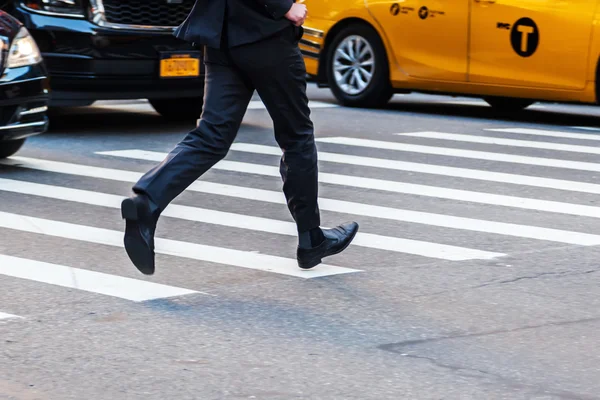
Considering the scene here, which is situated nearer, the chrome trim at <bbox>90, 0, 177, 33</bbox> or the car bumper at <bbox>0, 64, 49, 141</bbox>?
the car bumper at <bbox>0, 64, 49, 141</bbox>

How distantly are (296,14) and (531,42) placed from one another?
6423mm

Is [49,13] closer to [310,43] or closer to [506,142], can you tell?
[310,43]

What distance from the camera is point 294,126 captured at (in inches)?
219

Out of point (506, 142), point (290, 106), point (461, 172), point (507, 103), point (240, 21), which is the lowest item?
point (507, 103)

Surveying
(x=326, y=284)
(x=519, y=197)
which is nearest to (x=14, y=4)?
(x=519, y=197)

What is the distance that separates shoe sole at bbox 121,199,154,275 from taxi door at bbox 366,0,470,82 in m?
6.97

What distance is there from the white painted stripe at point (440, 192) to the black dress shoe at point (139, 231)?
9.38ft

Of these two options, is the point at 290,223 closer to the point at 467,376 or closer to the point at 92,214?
the point at 92,214

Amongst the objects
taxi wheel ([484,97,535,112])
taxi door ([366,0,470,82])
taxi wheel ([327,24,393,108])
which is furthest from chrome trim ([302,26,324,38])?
taxi wheel ([484,97,535,112])

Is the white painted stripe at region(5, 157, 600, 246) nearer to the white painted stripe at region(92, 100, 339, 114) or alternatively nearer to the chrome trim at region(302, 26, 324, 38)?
the white painted stripe at region(92, 100, 339, 114)

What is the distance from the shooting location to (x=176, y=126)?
11.5m

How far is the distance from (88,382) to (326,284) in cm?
163

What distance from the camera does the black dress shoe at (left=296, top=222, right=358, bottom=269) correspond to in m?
5.74

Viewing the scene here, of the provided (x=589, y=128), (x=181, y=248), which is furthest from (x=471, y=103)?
(x=181, y=248)
